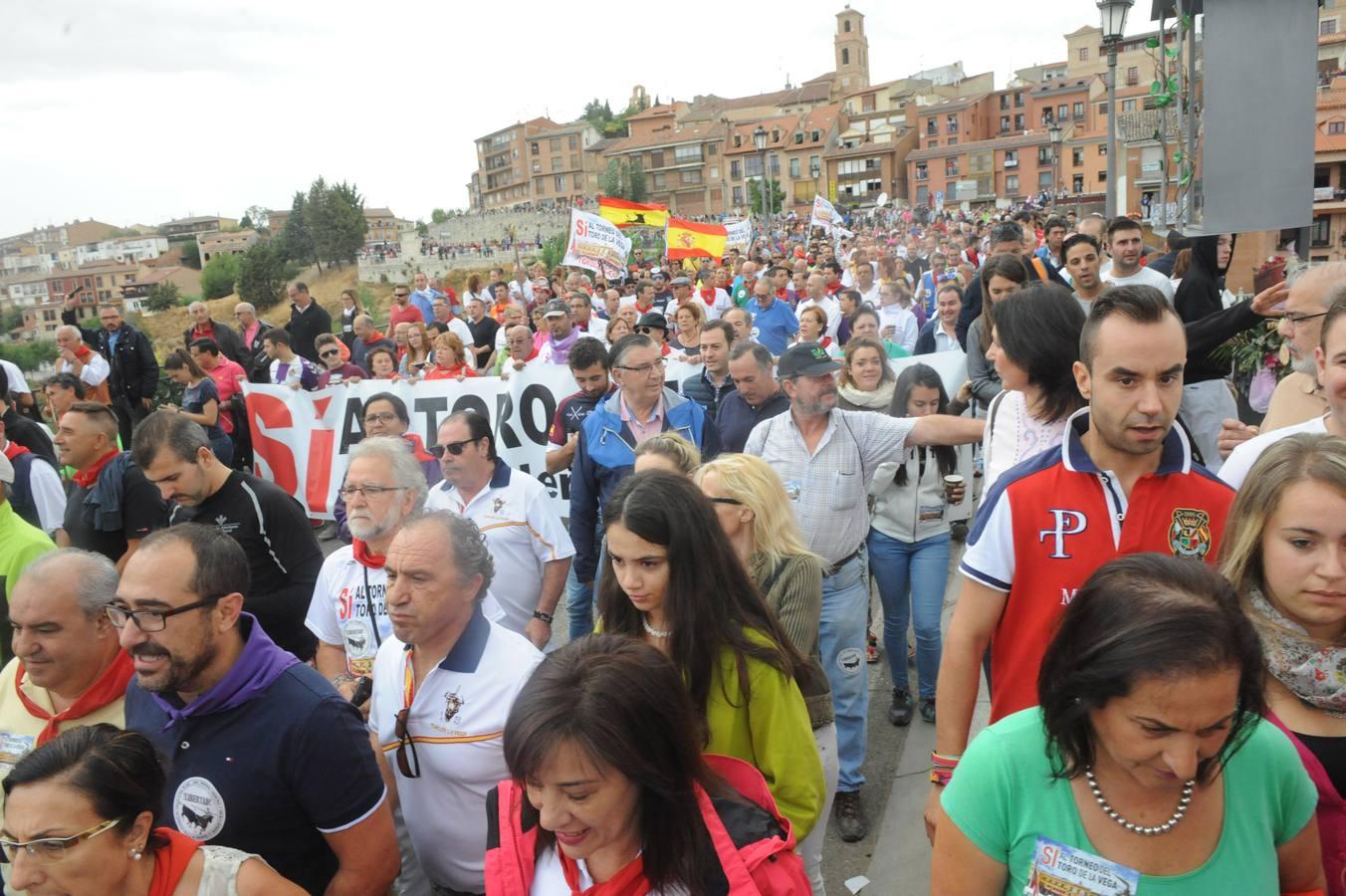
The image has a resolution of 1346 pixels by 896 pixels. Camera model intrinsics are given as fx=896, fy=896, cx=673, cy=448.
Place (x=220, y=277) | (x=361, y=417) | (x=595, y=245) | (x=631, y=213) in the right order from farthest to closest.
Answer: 1. (x=220, y=277)
2. (x=631, y=213)
3. (x=595, y=245)
4. (x=361, y=417)

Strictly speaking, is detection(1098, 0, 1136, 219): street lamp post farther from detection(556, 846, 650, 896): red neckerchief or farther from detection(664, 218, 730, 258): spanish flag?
detection(556, 846, 650, 896): red neckerchief

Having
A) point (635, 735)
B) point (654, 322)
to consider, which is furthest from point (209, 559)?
point (654, 322)

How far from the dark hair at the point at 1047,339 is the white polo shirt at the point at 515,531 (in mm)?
2351

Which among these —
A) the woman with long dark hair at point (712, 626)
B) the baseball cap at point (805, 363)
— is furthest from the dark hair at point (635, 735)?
the baseball cap at point (805, 363)

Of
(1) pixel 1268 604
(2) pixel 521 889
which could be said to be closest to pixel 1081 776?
(1) pixel 1268 604

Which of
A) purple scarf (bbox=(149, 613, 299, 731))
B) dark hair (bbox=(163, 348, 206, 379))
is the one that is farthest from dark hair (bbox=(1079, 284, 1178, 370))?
dark hair (bbox=(163, 348, 206, 379))

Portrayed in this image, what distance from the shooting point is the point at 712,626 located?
2459 mm

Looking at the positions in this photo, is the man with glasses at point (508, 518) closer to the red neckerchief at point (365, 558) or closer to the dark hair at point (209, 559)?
the red neckerchief at point (365, 558)

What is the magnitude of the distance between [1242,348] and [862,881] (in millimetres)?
3529

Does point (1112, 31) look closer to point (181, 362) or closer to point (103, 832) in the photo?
point (181, 362)

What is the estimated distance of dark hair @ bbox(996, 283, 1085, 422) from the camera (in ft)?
9.32

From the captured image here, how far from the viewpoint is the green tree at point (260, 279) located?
258 ft

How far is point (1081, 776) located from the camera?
160 centimetres

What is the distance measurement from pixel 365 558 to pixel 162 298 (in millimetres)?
94079
